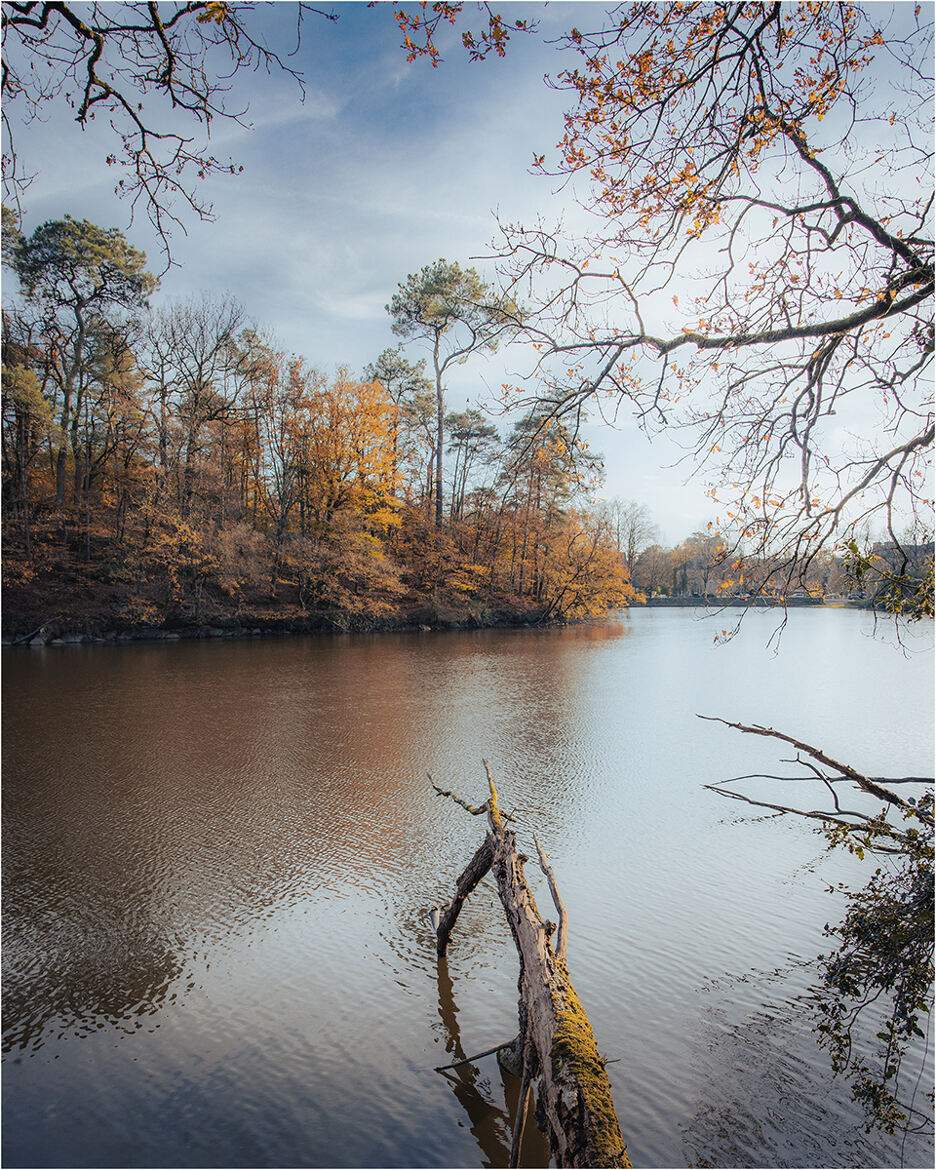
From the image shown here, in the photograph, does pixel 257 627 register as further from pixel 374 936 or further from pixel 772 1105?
pixel 772 1105

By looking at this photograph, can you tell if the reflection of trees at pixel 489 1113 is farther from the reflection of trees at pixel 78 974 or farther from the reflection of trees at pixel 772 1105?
the reflection of trees at pixel 78 974

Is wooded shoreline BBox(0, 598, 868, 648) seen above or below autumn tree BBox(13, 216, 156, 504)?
below

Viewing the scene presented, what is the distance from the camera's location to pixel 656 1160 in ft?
7.41

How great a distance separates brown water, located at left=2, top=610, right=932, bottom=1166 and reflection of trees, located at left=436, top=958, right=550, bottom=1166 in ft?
0.04

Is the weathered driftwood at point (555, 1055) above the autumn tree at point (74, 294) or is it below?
below

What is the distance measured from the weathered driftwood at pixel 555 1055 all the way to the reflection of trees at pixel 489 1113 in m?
0.07

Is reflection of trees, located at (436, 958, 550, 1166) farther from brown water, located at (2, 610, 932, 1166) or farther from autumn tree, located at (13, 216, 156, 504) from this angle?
autumn tree, located at (13, 216, 156, 504)

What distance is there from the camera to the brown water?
2416mm

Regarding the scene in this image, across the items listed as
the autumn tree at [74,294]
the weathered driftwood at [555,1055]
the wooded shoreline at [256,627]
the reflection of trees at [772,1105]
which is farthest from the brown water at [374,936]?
the autumn tree at [74,294]

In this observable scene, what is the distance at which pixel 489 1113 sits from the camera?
8.00 ft

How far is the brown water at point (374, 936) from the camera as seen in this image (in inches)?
95.1

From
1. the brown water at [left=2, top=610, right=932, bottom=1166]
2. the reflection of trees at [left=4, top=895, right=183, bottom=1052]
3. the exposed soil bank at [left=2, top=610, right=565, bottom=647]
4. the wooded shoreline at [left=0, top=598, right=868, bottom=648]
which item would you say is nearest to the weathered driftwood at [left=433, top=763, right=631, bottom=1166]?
the brown water at [left=2, top=610, right=932, bottom=1166]

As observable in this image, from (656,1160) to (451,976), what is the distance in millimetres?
1356

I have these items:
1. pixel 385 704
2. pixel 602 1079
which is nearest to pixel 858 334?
pixel 602 1079
